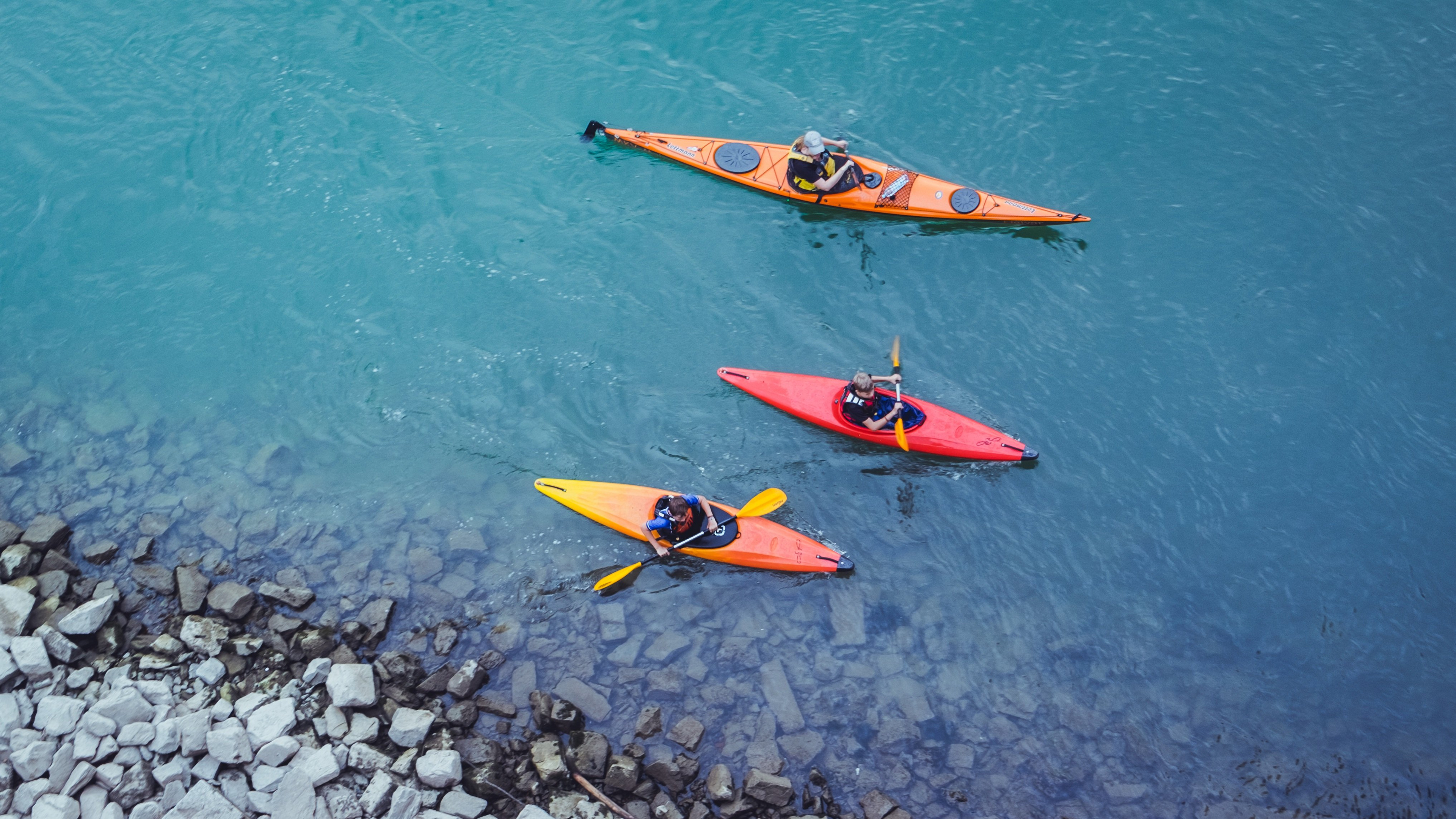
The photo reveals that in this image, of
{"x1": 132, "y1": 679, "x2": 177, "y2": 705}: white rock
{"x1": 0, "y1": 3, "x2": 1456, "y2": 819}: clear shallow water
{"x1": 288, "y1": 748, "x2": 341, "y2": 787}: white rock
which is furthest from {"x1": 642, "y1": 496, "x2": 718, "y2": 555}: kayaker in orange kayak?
{"x1": 132, "y1": 679, "x2": 177, "y2": 705}: white rock

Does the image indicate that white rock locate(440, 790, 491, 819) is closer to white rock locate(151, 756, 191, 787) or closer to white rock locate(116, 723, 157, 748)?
white rock locate(151, 756, 191, 787)

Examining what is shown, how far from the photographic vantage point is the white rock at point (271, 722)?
7414mm

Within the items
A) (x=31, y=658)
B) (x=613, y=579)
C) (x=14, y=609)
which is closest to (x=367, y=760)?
(x=613, y=579)

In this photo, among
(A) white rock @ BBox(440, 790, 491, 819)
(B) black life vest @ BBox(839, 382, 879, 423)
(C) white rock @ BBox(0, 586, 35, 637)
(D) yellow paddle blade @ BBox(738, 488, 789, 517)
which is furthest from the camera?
(B) black life vest @ BBox(839, 382, 879, 423)

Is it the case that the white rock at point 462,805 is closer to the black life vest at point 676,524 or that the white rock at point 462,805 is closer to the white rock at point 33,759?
the black life vest at point 676,524

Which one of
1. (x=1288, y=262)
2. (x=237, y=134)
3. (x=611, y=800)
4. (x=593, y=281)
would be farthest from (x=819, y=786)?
(x=237, y=134)

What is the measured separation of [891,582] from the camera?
29.6 ft

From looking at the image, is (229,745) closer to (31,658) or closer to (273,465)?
(31,658)

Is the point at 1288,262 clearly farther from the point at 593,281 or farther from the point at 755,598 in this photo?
the point at 593,281

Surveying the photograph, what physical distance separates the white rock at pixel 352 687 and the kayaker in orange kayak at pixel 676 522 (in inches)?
115

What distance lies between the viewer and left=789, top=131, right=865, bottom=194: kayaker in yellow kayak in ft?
36.4

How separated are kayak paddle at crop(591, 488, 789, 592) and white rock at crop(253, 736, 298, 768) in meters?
3.02

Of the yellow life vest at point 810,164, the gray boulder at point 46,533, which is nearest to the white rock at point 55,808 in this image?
the gray boulder at point 46,533

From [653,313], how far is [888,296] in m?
2.92
